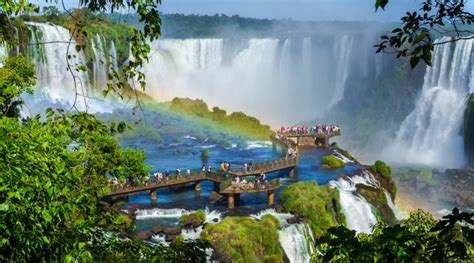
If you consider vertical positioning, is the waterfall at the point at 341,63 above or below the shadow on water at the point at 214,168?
above

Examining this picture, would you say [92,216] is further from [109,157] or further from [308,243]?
[308,243]

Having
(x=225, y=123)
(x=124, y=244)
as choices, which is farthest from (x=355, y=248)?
(x=225, y=123)

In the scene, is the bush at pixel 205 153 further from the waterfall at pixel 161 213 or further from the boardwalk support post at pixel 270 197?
the waterfall at pixel 161 213

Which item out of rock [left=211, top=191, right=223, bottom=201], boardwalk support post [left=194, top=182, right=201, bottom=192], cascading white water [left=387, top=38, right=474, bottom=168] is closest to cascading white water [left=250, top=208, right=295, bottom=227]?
rock [left=211, top=191, right=223, bottom=201]

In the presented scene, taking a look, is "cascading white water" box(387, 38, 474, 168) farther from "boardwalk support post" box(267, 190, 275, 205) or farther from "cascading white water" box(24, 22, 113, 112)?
"cascading white water" box(24, 22, 113, 112)

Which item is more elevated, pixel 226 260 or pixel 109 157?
pixel 109 157

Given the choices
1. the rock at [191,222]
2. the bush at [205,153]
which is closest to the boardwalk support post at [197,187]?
the rock at [191,222]
